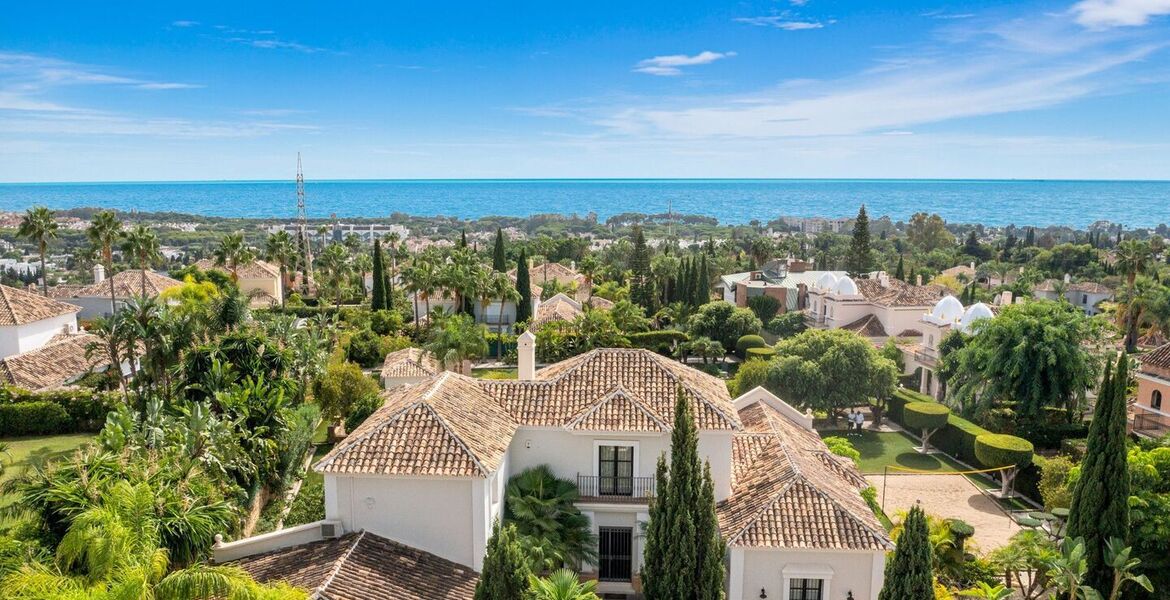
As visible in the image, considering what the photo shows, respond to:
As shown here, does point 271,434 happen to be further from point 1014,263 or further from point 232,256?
point 1014,263

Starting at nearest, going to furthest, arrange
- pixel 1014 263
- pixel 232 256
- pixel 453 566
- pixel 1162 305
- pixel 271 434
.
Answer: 1. pixel 453 566
2. pixel 271 434
3. pixel 1162 305
4. pixel 232 256
5. pixel 1014 263

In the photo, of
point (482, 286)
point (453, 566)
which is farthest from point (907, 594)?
point (482, 286)

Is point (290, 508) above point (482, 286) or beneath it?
beneath

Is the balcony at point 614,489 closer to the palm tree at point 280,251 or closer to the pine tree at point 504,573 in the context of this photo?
the pine tree at point 504,573

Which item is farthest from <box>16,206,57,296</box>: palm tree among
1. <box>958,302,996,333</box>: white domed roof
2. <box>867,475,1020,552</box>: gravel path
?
<box>958,302,996,333</box>: white domed roof

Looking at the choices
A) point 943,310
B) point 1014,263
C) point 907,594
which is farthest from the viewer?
point 1014,263

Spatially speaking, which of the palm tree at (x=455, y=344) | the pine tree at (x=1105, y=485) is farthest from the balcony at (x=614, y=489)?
the palm tree at (x=455, y=344)
